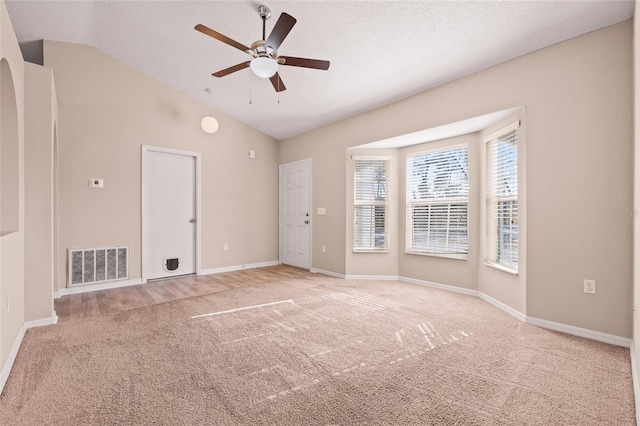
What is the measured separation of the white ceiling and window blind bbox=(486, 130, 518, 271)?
923 millimetres

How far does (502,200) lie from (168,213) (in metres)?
4.75

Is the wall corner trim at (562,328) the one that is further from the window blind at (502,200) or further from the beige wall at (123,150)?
the beige wall at (123,150)

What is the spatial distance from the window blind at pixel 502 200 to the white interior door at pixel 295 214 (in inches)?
119

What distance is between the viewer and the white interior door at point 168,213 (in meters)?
4.75


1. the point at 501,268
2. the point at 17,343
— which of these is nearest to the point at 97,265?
the point at 17,343

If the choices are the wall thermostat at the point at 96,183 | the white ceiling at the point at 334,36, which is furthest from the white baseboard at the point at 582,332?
the wall thermostat at the point at 96,183

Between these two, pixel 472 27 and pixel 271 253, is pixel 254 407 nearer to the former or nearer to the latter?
pixel 472 27

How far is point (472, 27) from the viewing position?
9.01 feet

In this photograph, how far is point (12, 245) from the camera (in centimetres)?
228

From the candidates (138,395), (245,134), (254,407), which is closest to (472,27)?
(254,407)

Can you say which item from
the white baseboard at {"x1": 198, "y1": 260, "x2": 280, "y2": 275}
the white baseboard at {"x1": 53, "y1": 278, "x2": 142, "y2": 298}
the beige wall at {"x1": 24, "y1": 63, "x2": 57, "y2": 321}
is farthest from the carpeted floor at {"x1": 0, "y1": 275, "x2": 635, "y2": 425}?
the white baseboard at {"x1": 198, "y1": 260, "x2": 280, "y2": 275}

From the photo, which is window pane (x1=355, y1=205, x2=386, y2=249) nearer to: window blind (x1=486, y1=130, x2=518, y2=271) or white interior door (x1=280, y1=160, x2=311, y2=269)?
white interior door (x1=280, y1=160, x2=311, y2=269)

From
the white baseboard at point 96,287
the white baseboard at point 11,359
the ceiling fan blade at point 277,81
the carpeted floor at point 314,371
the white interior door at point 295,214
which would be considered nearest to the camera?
the carpeted floor at point 314,371

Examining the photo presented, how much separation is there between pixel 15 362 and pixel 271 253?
4294 millimetres
